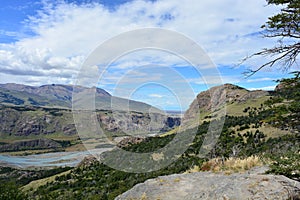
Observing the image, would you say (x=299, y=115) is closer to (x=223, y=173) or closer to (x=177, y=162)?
(x=223, y=173)

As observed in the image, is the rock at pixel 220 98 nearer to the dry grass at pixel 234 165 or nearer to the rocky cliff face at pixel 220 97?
the rocky cliff face at pixel 220 97

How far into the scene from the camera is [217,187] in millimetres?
9938

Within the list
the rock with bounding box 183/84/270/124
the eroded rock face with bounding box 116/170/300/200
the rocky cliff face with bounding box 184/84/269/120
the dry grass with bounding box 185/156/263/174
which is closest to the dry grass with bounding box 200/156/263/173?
the dry grass with bounding box 185/156/263/174

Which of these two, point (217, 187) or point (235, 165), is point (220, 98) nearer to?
point (235, 165)

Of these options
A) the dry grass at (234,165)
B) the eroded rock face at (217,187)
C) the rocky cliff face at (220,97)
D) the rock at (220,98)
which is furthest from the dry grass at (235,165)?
the rocky cliff face at (220,97)

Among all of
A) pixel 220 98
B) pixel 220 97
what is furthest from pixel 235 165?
pixel 220 97

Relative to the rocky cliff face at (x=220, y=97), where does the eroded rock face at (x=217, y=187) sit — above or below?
below

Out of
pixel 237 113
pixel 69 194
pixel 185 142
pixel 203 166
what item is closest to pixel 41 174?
pixel 69 194

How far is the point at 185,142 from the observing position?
235 ft

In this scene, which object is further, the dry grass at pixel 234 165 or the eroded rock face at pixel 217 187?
the dry grass at pixel 234 165

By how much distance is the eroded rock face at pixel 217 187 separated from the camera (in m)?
8.56

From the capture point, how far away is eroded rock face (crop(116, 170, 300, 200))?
28.1ft

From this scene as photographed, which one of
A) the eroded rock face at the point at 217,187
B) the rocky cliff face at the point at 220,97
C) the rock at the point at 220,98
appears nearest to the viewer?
the eroded rock face at the point at 217,187

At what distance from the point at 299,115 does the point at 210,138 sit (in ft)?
209
